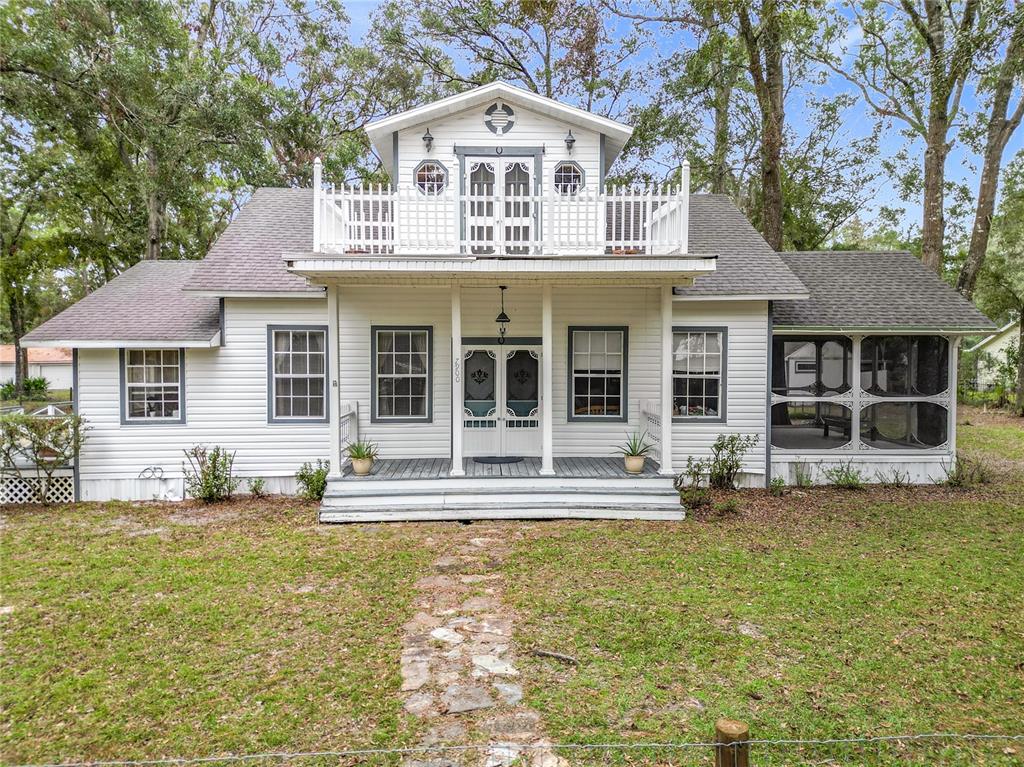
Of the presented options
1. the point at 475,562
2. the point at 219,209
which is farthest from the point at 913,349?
the point at 219,209

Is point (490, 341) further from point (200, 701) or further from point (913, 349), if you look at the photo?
point (913, 349)

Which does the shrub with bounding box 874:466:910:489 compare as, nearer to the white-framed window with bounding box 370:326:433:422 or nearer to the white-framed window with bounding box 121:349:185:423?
the white-framed window with bounding box 370:326:433:422

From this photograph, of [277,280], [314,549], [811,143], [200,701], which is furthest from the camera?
[811,143]

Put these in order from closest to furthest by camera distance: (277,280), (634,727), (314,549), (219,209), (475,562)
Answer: (634,727), (475,562), (314,549), (277,280), (219,209)

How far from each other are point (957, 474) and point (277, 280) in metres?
13.3

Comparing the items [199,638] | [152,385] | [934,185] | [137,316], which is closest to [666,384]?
[199,638]

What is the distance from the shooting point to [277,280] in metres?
10.0

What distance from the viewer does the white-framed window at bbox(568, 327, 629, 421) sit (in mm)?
10391

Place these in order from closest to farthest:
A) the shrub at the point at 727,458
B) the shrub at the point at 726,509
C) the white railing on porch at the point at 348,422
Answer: the shrub at the point at 726,509, the white railing on porch at the point at 348,422, the shrub at the point at 727,458

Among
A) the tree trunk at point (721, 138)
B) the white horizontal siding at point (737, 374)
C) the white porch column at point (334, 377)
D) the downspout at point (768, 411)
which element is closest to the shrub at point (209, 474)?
the white porch column at point (334, 377)

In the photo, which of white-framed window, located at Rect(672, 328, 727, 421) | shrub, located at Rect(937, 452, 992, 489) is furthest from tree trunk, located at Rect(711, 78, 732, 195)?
shrub, located at Rect(937, 452, 992, 489)

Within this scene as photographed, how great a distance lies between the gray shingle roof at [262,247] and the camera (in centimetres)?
982

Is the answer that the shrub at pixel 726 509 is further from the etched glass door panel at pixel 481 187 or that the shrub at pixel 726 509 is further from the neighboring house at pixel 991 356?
the neighboring house at pixel 991 356

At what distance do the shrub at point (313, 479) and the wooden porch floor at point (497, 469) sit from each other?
18.4 inches
